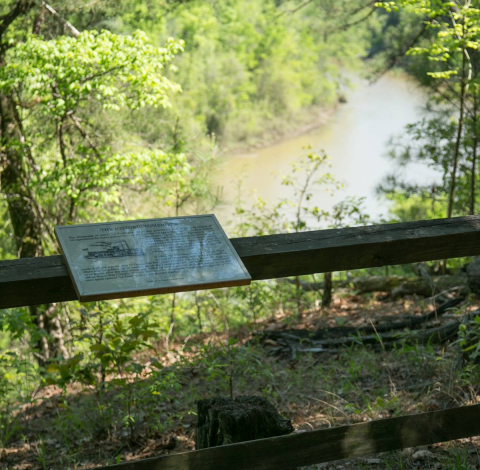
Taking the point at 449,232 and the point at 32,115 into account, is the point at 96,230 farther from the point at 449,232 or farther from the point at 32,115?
the point at 32,115

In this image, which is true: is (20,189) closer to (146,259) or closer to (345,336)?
(345,336)

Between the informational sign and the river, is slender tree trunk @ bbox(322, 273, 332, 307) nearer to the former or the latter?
the informational sign

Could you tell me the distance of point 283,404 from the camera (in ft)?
13.2

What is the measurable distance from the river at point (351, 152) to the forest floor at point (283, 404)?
1051 centimetres

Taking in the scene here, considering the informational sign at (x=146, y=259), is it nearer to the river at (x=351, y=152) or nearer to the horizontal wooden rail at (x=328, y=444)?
the horizontal wooden rail at (x=328, y=444)

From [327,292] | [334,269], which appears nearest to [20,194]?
[327,292]

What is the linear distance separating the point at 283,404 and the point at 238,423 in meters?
1.47

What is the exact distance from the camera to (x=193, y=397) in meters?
4.27

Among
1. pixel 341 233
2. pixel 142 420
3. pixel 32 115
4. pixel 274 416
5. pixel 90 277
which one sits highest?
pixel 32 115

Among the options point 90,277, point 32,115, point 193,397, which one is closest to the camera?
point 90,277

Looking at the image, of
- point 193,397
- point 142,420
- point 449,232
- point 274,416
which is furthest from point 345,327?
point 449,232

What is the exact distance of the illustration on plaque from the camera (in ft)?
6.53

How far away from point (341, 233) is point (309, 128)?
113ft

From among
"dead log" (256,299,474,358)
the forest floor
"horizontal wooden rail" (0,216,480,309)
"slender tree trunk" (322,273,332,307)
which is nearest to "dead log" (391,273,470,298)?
"slender tree trunk" (322,273,332,307)
